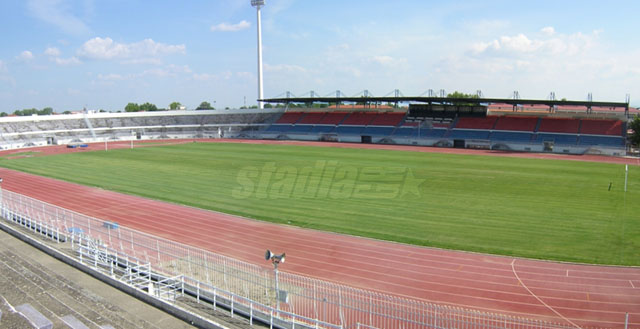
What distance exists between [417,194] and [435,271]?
42.8ft

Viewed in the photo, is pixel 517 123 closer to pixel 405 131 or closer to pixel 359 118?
pixel 405 131

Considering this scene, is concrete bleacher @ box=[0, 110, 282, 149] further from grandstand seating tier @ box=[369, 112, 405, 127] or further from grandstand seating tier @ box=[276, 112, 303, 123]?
grandstand seating tier @ box=[369, 112, 405, 127]

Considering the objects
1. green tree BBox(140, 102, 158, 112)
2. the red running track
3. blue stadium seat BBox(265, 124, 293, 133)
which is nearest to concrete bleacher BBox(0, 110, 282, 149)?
blue stadium seat BBox(265, 124, 293, 133)

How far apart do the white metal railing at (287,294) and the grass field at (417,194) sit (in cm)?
665

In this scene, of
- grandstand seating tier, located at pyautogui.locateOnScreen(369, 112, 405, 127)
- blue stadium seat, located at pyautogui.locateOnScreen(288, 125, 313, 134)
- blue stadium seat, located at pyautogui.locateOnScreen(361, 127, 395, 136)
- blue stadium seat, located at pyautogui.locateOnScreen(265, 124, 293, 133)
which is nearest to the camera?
blue stadium seat, located at pyautogui.locateOnScreen(361, 127, 395, 136)

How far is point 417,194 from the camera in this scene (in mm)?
28062

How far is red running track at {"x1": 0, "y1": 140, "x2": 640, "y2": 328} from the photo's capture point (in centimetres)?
1270

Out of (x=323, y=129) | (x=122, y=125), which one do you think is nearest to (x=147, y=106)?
(x=122, y=125)

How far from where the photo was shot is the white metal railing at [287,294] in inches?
417

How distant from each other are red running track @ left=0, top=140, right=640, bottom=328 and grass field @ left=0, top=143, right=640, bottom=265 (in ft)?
3.96

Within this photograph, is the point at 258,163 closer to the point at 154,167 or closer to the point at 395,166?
the point at 154,167

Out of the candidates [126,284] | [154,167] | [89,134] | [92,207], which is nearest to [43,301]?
[126,284]

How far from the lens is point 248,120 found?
90.2 metres

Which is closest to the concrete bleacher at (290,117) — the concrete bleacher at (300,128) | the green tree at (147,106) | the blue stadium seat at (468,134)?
the concrete bleacher at (300,128)
